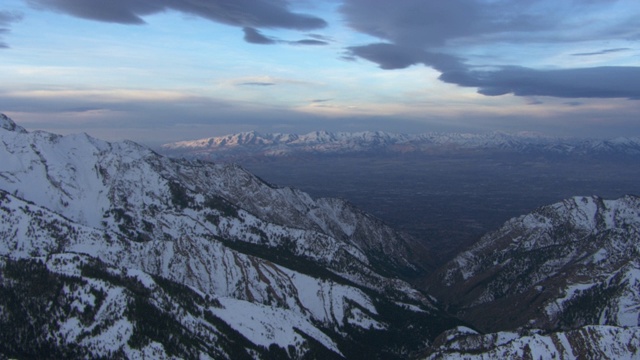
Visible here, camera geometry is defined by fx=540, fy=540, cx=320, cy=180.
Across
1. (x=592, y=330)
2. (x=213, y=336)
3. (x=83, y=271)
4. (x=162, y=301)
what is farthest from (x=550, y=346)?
(x=83, y=271)

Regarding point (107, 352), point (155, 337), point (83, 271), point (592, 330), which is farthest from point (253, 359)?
point (592, 330)

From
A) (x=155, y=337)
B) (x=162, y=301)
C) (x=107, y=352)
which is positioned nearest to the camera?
(x=107, y=352)

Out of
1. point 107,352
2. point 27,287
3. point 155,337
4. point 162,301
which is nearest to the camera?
point 107,352

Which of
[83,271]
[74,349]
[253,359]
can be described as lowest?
[253,359]

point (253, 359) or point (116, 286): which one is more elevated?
point (116, 286)

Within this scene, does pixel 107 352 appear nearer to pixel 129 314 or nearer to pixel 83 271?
pixel 129 314

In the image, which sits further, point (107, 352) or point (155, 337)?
point (155, 337)

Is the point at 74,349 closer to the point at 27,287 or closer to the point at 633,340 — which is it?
the point at 27,287

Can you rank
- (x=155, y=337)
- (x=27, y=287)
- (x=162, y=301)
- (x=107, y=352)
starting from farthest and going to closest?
(x=162, y=301) → (x=27, y=287) → (x=155, y=337) → (x=107, y=352)

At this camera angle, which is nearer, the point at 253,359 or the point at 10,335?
the point at 10,335
